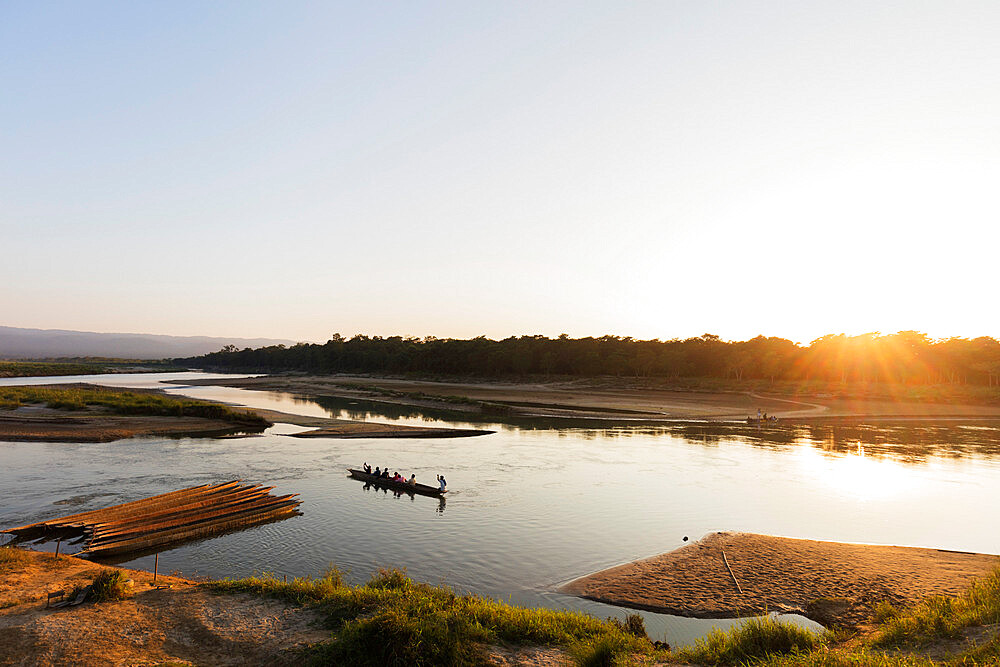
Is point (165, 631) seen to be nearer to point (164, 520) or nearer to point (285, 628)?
point (285, 628)

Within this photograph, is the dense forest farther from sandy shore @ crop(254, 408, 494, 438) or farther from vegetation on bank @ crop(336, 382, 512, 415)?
sandy shore @ crop(254, 408, 494, 438)

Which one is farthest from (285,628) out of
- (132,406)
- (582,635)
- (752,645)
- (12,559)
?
(132,406)

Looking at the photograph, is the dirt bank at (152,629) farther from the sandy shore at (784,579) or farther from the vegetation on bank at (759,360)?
the vegetation on bank at (759,360)

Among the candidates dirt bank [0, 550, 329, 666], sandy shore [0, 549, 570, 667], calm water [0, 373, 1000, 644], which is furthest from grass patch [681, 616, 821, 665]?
dirt bank [0, 550, 329, 666]

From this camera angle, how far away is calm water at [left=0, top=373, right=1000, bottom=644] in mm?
20406

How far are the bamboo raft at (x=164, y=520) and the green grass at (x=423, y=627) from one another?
8.36 metres

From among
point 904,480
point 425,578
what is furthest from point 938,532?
point 425,578

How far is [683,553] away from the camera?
2155 centimetres

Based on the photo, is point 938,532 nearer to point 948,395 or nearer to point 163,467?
point 163,467

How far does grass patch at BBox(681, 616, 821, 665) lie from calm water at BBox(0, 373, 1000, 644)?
2821mm

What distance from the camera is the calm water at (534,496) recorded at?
2041 centimetres

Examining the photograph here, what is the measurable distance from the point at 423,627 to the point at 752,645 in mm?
7701

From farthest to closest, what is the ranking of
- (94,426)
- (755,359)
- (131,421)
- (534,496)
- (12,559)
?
(755,359)
(131,421)
(94,426)
(534,496)
(12,559)

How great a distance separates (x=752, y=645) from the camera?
39.3 ft
